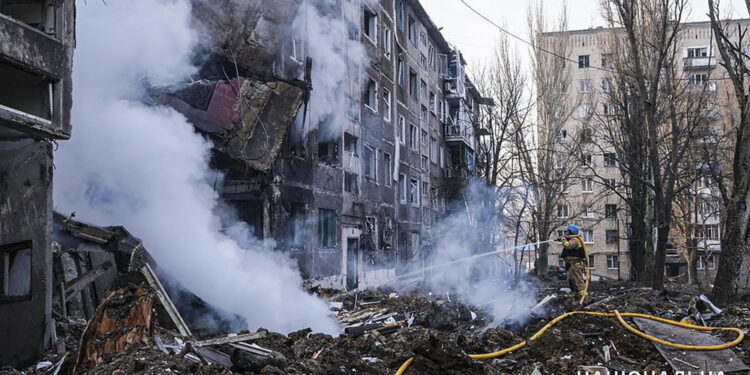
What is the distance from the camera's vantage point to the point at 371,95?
24.6m

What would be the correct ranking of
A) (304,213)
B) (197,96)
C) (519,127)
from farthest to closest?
1. (519,127)
2. (304,213)
3. (197,96)

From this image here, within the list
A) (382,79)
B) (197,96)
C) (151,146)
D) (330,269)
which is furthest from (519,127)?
(151,146)

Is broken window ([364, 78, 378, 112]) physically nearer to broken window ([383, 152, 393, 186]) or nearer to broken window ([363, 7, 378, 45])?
broken window ([363, 7, 378, 45])

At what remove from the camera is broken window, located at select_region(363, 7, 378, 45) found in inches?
952

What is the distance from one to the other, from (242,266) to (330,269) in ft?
21.7


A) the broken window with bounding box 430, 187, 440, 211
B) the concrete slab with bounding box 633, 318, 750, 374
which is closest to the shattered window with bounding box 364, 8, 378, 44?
the broken window with bounding box 430, 187, 440, 211

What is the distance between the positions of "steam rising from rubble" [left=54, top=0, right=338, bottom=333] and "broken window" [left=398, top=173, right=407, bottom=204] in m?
15.5

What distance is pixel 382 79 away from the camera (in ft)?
84.3

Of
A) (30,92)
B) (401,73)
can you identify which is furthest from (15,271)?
(401,73)

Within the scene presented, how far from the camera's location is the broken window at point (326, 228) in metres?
19.2

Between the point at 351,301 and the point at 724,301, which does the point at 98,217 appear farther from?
the point at 724,301

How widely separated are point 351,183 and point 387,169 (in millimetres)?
4739

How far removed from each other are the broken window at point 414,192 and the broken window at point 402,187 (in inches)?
35.0

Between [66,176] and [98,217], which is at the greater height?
[66,176]
